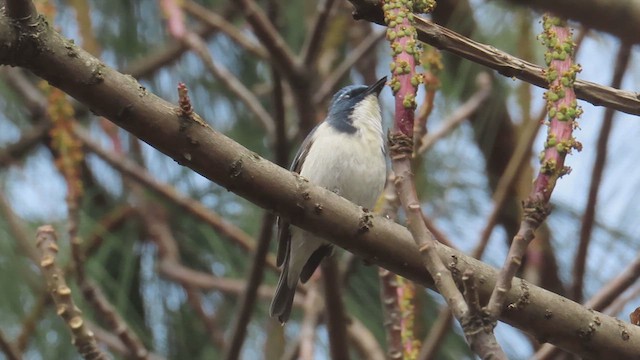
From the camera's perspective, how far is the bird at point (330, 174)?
3162 millimetres

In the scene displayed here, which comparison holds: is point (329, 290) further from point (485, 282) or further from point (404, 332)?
point (485, 282)

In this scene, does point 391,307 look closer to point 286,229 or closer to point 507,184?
point 507,184

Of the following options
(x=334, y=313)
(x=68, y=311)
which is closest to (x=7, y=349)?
(x=68, y=311)

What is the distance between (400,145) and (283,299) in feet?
5.52

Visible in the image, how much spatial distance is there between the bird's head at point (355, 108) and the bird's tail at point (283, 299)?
0.58 meters

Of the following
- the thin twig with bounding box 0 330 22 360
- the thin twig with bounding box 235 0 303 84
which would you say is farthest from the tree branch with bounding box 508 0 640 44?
the thin twig with bounding box 235 0 303 84

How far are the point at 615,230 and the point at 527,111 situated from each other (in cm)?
58

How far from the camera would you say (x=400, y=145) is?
4.87ft

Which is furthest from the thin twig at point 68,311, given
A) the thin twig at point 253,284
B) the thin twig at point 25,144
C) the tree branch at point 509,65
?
the thin twig at point 25,144

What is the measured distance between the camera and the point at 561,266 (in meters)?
3.91

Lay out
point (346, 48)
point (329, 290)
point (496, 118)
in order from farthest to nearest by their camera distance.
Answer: point (346, 48) → point (496, 118) → point (329, 290)

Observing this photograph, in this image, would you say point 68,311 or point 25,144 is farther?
point 25,144

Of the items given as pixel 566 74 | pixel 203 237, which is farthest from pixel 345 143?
pixel 566 74

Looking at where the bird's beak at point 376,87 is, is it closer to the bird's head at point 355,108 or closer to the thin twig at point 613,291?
the bird's head at point 355,108
